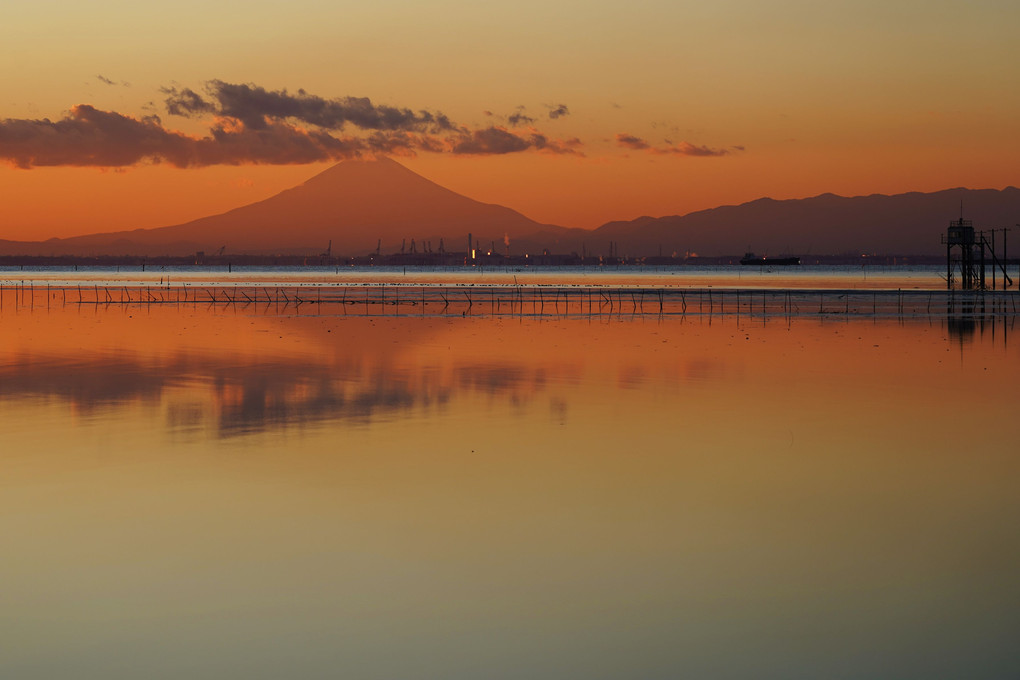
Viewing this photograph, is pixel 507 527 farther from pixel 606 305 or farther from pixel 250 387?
pixel 606 305

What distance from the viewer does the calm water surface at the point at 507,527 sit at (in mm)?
10109

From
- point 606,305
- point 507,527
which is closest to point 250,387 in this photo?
point 507,527

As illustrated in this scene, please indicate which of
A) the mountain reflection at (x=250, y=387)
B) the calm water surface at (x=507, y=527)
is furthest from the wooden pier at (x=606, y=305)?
the calm water surface at (x=507, y=527)

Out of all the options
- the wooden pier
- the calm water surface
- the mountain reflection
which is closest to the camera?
the calm water surface

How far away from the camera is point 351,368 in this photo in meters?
35.3

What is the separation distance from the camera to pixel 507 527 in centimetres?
1434

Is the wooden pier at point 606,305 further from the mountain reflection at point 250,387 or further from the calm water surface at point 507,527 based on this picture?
the calm water surface at point 507,527

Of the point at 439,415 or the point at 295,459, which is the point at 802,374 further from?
the point at 295,459

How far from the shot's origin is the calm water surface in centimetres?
1011

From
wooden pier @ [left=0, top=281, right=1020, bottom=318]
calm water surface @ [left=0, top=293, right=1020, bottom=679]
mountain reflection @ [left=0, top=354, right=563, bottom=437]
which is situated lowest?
calm water surface @ [left=0, top=293, right=1020, bottom=679]

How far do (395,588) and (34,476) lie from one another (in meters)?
8.44

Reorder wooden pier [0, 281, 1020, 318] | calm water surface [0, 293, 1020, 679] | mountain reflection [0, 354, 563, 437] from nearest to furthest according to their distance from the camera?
calm water surface [0, 293, 1020, 679], mountain reflection [0, 354, 563, 437], wooden pier [0, 281, 1020, 318]

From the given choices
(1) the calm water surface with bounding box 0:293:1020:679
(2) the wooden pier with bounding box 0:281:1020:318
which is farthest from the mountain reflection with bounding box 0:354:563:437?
(2) the wooden pier with bounding box 0:281:1020:318

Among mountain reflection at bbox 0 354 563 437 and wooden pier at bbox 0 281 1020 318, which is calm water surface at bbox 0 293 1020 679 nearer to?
mountain reflection at bbox 0 354 563 437
